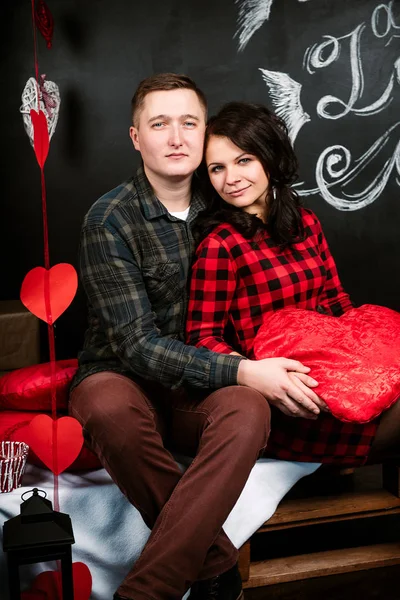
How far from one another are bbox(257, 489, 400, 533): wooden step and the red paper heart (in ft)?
3.02

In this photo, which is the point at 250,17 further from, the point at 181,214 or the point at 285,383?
the point at 285,383

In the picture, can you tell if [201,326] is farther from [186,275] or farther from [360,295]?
[360,295]

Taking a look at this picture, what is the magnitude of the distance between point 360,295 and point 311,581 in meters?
1.60

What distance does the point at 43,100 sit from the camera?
113 inches

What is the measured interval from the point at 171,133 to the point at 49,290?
27.7 inches

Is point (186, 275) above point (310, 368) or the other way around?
above

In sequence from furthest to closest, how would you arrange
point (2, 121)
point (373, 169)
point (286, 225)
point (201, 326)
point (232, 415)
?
point (373, 169) → point (2, 121) → point (286, 225) → point (201, 326) → point (232, 415)

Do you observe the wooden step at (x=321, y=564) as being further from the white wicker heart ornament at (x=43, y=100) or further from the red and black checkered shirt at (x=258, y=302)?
the white wicker heart ornament at (x=43, y=100)

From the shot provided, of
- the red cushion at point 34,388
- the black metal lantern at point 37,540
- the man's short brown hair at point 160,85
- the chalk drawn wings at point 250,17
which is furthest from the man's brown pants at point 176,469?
the chalk drawn wings at point 250,17

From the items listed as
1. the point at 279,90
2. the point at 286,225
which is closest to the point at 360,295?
the point at 279,90

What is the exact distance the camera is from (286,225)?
2.06m

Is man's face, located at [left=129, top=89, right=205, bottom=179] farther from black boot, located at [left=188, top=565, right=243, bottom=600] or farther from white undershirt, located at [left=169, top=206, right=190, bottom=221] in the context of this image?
black boot, located at [left=188, top=565, right=243, bottom=600]

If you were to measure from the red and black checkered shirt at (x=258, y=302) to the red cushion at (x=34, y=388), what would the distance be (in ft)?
1.38

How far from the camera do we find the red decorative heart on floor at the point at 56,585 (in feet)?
5.47
